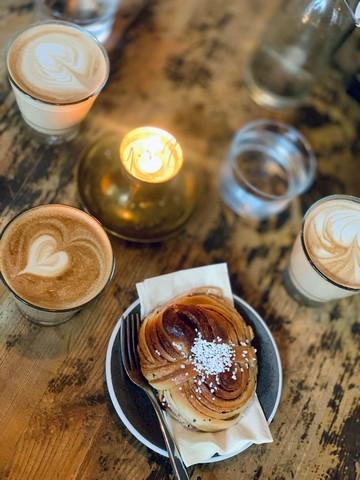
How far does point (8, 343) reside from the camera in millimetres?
1108

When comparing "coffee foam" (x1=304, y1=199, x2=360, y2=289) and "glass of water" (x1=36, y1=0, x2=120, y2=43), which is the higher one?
"coffee foam" (x1=304, y1=199, x2=360, y2=289)

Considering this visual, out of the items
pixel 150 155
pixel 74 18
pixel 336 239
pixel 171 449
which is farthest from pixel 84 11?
pixel 171 449

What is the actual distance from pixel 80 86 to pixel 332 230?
0.54 meters

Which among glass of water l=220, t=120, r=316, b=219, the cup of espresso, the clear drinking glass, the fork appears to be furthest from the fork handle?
the clear drinking glass

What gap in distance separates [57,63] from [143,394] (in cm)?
62

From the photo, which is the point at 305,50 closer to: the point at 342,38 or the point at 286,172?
the point at 342,38

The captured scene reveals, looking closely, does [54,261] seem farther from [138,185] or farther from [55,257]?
[138,185]

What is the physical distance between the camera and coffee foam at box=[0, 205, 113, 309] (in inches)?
40.1

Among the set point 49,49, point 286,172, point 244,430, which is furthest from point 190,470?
point 49,49

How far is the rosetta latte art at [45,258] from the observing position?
103cm

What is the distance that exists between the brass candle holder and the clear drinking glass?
1.04 ft

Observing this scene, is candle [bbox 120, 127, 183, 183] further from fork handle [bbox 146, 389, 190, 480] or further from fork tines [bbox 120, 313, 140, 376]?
fork handle [bbox 146, 389, 190, 480]

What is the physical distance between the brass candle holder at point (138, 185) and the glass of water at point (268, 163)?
94 mm

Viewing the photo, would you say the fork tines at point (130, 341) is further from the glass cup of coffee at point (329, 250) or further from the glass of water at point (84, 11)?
the glass of water at point (84, 11)
